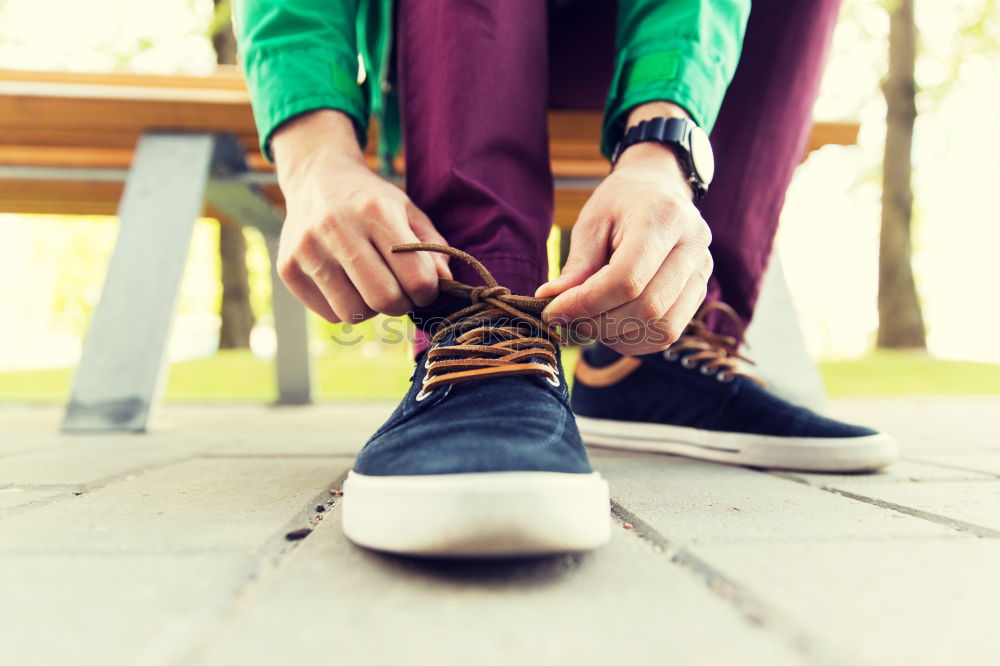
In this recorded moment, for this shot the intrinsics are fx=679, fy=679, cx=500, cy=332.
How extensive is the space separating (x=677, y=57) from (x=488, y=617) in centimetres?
75

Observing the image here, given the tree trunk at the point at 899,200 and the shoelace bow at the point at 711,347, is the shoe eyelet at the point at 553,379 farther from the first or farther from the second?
the tree trunk at the point at 899,200

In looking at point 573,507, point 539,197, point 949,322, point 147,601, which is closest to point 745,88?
point 539,197

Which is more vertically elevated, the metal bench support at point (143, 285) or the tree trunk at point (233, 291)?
the metal bench support at point (143, 285)

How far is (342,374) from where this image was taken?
3.83 m

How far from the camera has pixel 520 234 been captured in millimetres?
871

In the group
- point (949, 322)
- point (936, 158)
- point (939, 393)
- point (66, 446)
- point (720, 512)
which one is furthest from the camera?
point (949, 322)

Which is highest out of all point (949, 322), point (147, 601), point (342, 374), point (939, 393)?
point (147, 601)

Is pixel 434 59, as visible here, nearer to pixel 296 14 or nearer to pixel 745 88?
pixel 296 14

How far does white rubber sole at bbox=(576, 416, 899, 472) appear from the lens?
1062mm

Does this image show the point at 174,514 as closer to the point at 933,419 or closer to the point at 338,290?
the point at 338,290

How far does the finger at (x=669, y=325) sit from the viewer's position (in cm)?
77

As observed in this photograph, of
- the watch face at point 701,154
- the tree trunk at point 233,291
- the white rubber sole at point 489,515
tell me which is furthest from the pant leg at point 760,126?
the tree trunk at point 233,291

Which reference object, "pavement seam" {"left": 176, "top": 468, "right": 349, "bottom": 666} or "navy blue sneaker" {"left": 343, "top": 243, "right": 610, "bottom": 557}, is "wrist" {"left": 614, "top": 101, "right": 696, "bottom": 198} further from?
"pavement seam" {"left": 176, "top": 468, "right": 349, "bottom": 666}

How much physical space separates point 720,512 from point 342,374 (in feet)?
10.7
